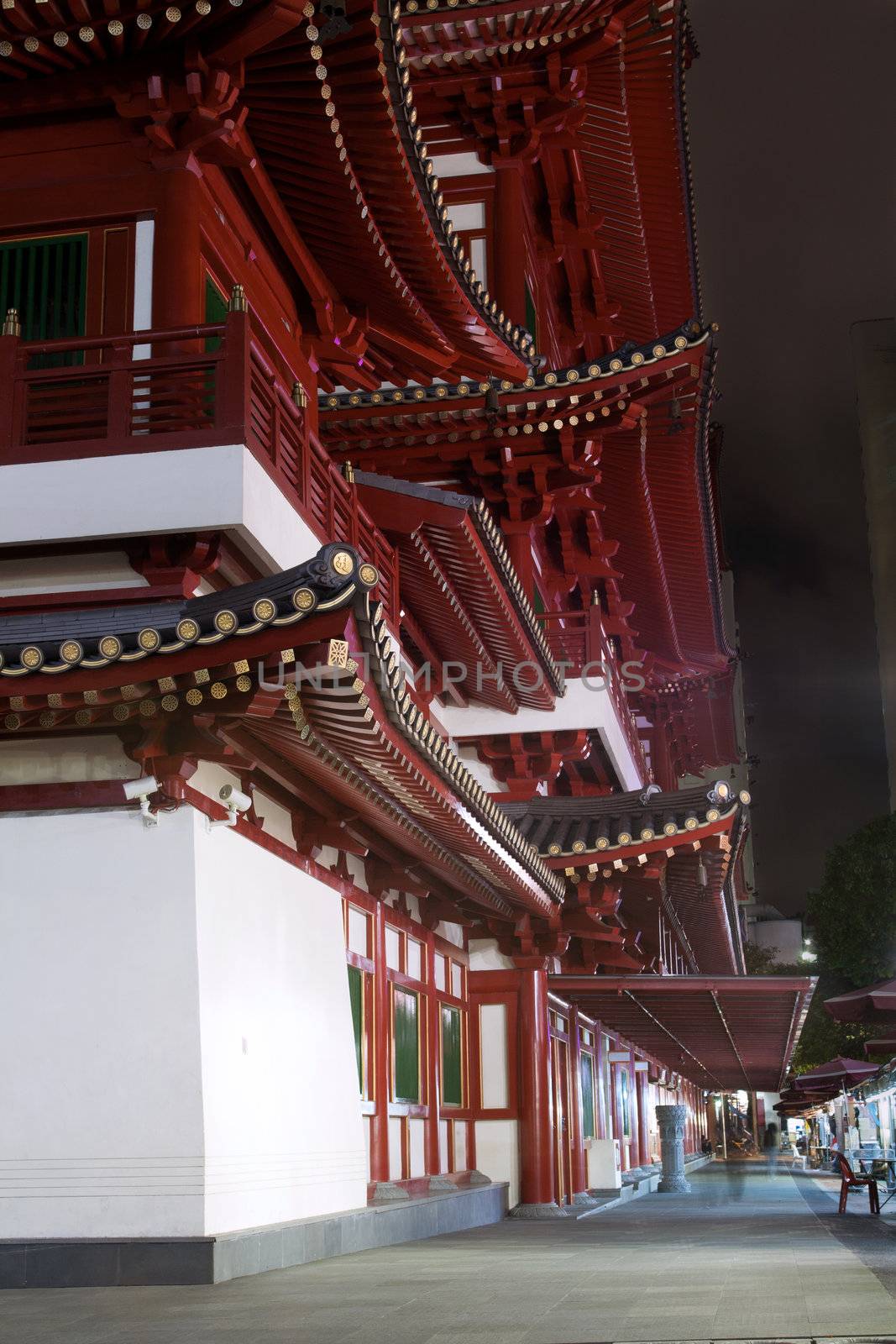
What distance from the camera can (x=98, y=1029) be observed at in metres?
9.67

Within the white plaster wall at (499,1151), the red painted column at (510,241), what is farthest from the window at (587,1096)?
the red painted column at (510,241)

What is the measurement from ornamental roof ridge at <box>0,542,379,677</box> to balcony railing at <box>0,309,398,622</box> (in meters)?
1.99

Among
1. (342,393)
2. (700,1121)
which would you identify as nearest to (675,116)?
(342,393)

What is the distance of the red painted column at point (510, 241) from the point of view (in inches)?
837

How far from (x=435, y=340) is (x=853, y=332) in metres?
72.7

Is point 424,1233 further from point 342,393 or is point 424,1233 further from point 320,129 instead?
point 320,129

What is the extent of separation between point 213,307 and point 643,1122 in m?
28.3

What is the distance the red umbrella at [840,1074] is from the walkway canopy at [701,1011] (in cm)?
106

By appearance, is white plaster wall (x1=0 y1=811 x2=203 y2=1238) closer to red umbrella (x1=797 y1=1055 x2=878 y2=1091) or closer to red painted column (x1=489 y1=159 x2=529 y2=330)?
red painted column (x1=489 y1=159 x2=529 y2=330)

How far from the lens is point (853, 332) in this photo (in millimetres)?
82750

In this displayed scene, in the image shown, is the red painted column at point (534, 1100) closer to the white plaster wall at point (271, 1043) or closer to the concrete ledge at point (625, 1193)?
the concrete ledge at point (625, 1193)

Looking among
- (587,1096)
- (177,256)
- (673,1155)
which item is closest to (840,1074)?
(673,1155)

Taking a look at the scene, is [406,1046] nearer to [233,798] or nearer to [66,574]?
[233,798]

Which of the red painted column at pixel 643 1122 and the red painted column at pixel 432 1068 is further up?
the red painted column at pixel 432 1068
